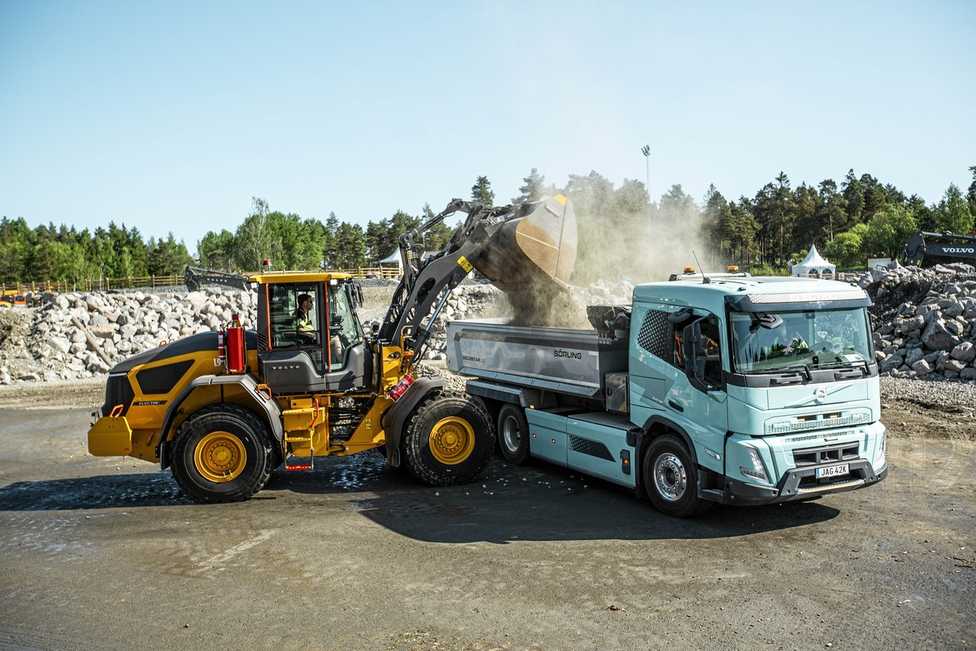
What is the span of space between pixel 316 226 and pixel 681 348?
297 ft

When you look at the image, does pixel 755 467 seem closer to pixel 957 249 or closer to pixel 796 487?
pixel 796 487

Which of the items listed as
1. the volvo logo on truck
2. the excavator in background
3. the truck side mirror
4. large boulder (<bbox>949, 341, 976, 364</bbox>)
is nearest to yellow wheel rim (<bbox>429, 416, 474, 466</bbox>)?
the truck side mirror

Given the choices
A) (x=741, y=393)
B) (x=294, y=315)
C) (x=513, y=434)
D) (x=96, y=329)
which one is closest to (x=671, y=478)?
(x=741, y=393)

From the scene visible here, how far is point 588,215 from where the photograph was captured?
49.2 feet

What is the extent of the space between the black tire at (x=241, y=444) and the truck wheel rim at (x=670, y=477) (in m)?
4.99

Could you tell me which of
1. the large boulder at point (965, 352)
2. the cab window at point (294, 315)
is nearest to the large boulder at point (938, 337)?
the large boulder at point (965, 352)

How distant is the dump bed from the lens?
393 inches

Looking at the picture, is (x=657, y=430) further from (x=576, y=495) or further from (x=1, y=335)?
(x=1, y=335)

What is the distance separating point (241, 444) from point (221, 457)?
1.06 ft

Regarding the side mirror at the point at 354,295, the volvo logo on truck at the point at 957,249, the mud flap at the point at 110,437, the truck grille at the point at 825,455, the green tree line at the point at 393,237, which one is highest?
the green tree line at the point at 393,237

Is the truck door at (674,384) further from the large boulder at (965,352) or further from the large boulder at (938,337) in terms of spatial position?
the large boulder at (938,337)

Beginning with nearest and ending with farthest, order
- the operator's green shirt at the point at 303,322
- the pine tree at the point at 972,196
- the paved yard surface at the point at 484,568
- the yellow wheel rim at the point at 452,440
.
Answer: the paved yard surface at the point at 484,568, the operator's green shirt at the point at 303,322, the yellow wheel rim at the point at 452,440, the pine tree at the point at 972,196

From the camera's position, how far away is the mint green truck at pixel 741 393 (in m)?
7.91

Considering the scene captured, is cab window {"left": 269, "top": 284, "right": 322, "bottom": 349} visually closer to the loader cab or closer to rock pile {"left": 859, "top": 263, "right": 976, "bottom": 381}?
the loader cab
